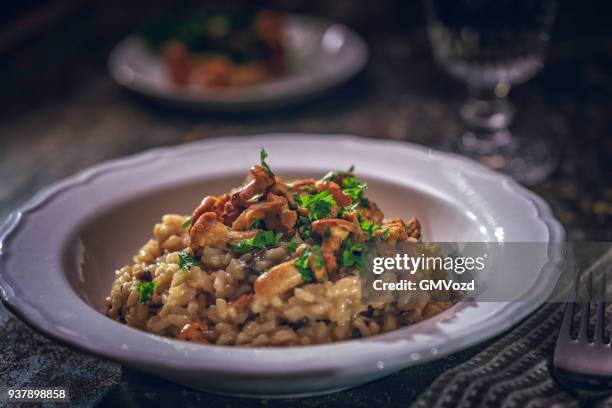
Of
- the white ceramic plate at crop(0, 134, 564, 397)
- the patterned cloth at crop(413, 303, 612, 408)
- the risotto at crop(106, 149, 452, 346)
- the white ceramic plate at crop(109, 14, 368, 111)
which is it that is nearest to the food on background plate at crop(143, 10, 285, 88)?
the white ceramic plate at crop(109, 14, 368, 111)

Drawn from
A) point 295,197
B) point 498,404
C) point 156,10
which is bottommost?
point 156,10

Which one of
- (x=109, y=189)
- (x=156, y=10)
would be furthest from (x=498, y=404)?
(x=156, y=10)

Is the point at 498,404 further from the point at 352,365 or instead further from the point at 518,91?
the point at 518,91

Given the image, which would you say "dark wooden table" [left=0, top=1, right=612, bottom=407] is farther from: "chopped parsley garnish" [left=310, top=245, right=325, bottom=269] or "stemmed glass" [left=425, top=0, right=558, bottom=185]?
"chopped parsley garnish" [left=310, top=245, right=325, bottom=269]

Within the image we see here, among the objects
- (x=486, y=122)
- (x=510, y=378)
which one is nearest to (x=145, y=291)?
(x=510, y=378)

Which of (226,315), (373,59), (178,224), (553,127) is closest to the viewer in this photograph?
(226,315)

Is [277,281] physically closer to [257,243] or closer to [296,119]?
[257,243]
